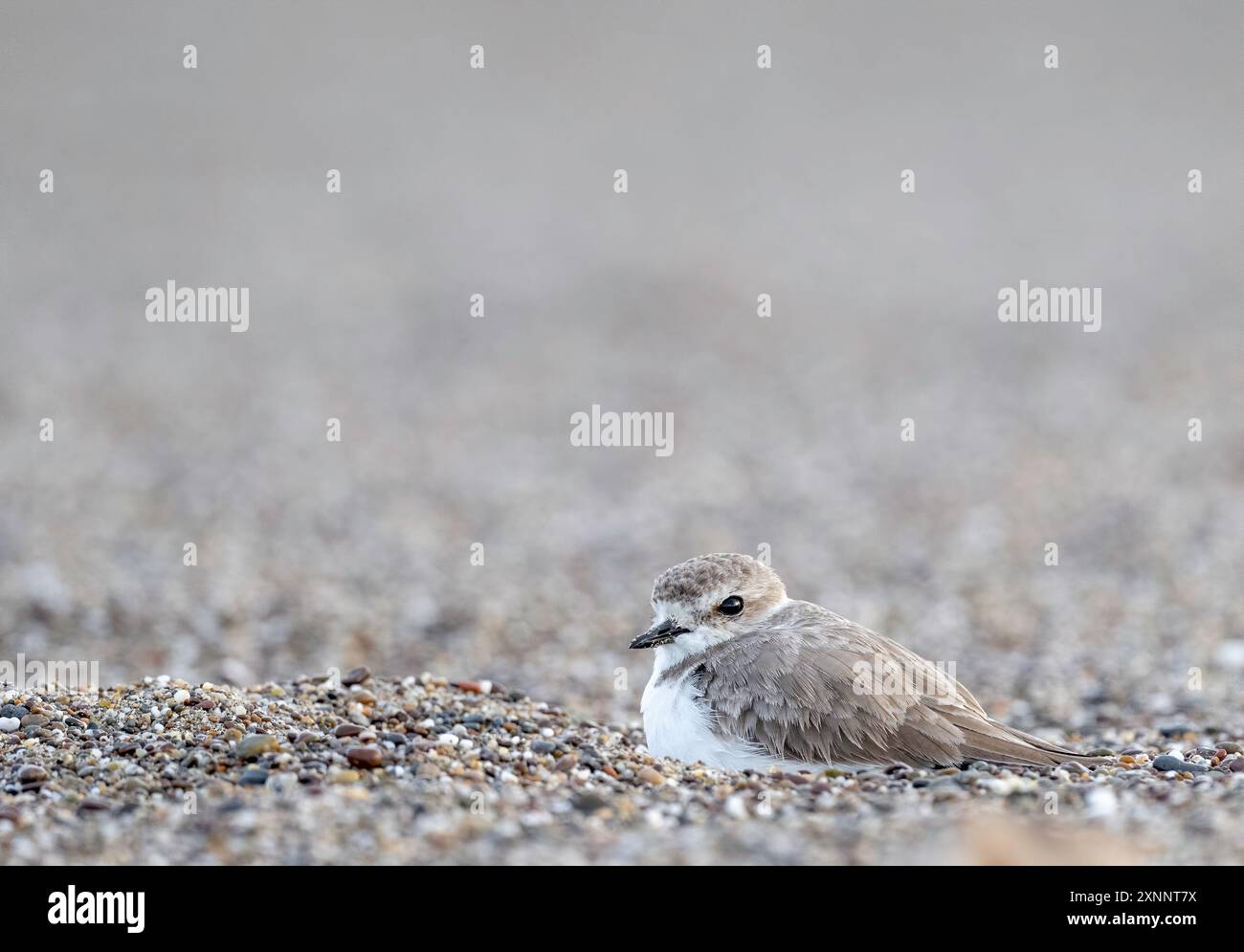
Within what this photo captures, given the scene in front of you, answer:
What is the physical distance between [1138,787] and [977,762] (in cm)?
83

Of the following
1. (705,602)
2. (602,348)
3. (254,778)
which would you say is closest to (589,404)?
(602,348)

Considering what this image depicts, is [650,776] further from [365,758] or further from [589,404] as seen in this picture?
[589,404]

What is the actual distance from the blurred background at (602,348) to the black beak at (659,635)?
6.93 feet

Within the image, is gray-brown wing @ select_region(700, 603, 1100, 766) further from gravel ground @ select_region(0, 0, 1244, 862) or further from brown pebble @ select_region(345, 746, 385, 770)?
brown pebble @ select_region(345, 746, 385, 770)

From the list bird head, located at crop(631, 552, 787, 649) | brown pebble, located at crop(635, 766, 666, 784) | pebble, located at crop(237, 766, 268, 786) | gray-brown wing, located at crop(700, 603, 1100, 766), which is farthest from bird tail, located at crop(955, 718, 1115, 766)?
pebble, located at crop(237, 766, 268, 786)

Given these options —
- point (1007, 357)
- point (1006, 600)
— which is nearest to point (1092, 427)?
point (1007, 357)

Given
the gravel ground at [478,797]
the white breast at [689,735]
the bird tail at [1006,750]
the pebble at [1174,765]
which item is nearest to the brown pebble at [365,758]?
the gravel ground at [478,797]

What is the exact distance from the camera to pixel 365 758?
6492mm

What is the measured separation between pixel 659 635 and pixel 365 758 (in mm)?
2050

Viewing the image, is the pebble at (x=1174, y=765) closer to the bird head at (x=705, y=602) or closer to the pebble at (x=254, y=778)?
the bird head at (x=705, y=602)

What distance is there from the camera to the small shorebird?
698 cm

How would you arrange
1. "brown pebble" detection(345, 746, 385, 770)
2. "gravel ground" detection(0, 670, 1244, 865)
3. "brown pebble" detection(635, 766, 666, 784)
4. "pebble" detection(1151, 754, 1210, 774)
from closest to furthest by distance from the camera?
"gravel ground" detection(0, 670, 1244, 865) < "brown pebble" detection(345, 746, 385, 770) < "brown pebble" detection(635, 766, 666, 784) < "pebble" detection(1151, 754, 1210, 774)

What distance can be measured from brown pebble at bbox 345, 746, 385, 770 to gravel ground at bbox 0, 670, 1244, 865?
0.01 meters
